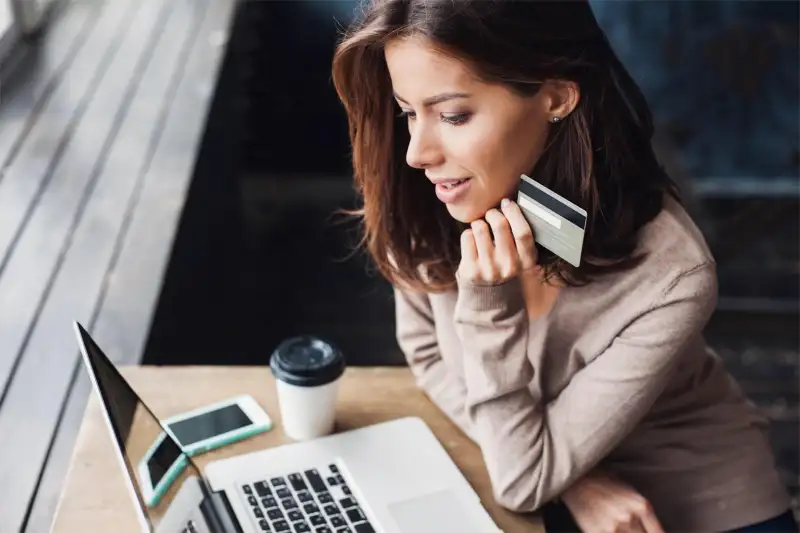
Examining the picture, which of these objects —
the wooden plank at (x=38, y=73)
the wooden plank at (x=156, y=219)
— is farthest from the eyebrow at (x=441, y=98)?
the wooden plank at (x=38, y=73)

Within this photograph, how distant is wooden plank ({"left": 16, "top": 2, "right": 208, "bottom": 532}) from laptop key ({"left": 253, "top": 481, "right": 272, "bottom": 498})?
8.8 inches

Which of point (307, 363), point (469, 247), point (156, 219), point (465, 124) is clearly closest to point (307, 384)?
point (307, 363)

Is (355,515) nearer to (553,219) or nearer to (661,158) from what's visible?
(553,219)

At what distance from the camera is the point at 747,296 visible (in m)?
2.92

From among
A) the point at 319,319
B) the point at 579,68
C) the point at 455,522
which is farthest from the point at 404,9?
the point at 319,319

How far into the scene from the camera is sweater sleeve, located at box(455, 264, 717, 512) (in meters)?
1.13

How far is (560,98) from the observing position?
3.64 feet

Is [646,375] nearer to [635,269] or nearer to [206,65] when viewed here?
[635,269]

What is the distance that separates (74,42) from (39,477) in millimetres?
1334

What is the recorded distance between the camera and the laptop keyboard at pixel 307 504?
108 centimetres

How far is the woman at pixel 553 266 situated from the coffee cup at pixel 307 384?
0.15m

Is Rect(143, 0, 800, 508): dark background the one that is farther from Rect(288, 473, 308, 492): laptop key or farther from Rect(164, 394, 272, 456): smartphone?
Rect(288, 473, 308, 492): laptop key

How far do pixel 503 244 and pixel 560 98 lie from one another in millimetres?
164

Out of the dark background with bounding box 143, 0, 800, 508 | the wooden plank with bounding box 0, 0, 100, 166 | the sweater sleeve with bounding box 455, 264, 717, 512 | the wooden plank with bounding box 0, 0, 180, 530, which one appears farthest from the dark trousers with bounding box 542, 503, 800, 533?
the dark background with bounding box 143, 0, 800, 508
